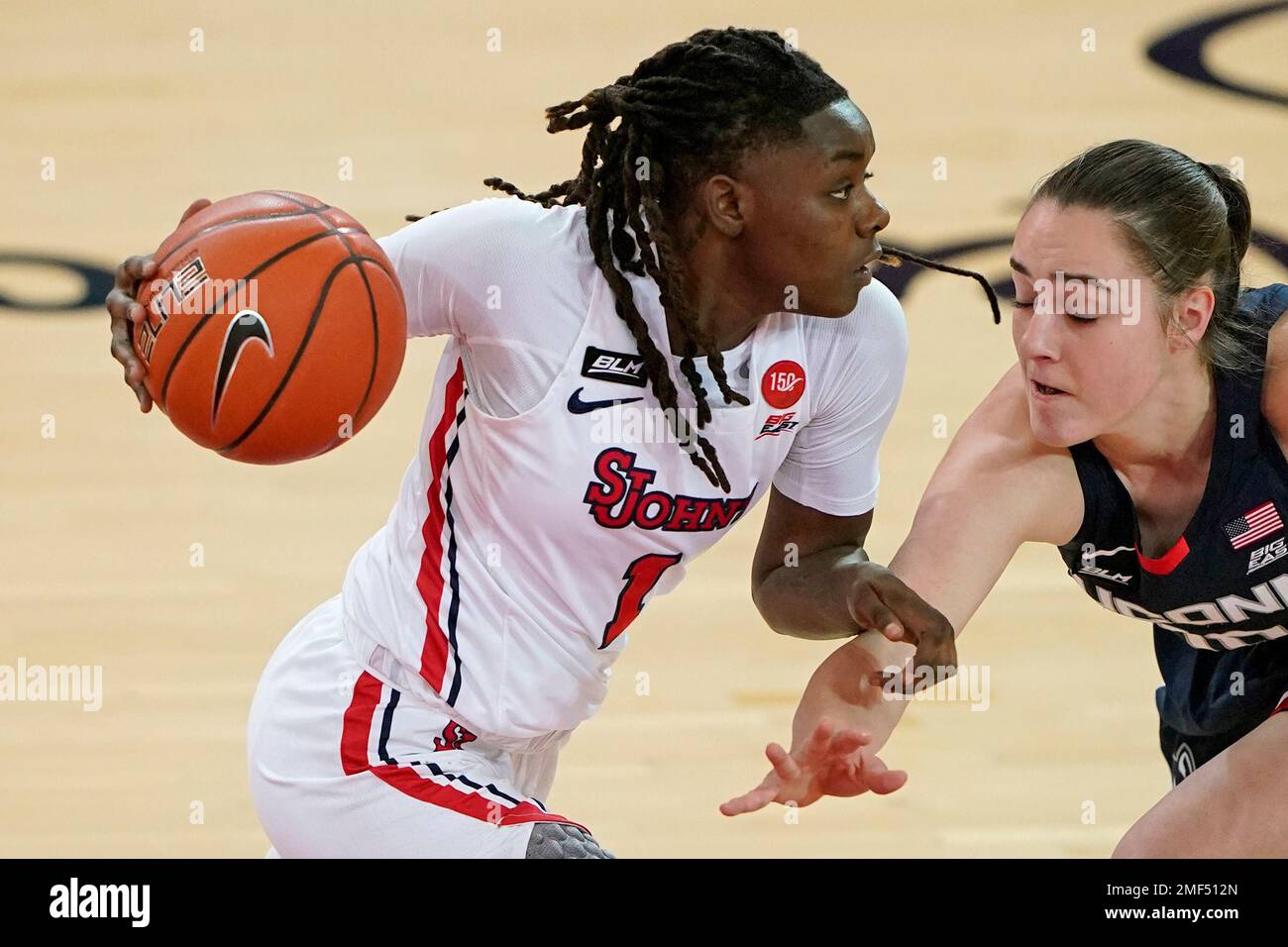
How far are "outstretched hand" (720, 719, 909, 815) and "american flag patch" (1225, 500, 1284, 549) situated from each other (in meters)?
0.72

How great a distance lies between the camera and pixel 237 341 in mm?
2168

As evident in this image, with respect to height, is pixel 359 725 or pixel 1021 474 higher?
pixel 1021 474

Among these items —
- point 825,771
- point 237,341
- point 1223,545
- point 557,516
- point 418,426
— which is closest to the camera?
point 237,341

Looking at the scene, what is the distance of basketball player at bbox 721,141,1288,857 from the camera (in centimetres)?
251

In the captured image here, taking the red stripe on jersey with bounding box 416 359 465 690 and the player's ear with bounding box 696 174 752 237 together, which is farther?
the red stripe on jersey with bounding box 416 359 465 690

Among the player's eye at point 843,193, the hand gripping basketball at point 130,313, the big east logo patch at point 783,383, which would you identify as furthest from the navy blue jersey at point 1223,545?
the hand gripping basketball at point 130,313

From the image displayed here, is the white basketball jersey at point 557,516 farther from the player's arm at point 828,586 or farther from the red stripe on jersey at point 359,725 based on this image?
the player's arm at point 828,586

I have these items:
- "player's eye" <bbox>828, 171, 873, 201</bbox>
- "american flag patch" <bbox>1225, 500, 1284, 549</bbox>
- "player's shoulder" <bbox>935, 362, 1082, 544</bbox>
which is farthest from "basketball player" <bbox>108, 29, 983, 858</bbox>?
"american flag patch" <bbox>1225, 500, 1284, 549</bbox>

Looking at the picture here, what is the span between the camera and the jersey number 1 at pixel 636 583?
8.11 ft

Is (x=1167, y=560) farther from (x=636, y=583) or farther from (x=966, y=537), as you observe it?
(x=636, y=583)

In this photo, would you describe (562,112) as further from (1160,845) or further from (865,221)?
(1160,845)

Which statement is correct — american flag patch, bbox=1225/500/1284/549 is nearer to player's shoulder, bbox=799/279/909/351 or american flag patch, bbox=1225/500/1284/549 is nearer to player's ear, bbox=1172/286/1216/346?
player's ear, bbox=1172/286/1216/346

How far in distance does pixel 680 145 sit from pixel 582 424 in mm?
440

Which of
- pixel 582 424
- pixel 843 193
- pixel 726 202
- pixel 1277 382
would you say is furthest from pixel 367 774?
pixel 1277 382
